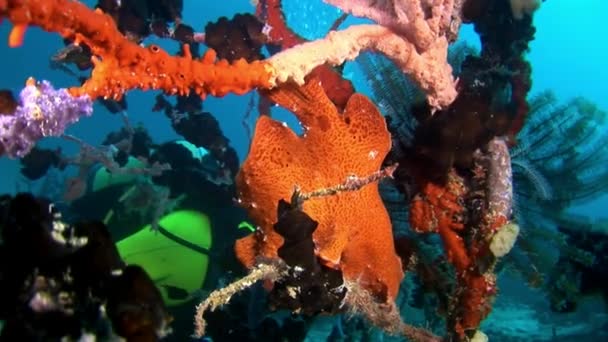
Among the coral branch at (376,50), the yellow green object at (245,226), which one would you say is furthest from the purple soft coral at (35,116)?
the yellow green object at (245,226)

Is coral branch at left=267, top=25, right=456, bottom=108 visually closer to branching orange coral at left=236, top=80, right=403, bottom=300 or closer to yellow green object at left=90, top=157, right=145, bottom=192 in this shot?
branching orange coral at left=236, top=80, right=403, bottom=300

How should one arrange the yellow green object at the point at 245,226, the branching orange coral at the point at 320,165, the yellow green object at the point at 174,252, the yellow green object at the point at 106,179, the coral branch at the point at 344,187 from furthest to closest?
the yellow green object at the point at 106,179 → the yellow green object at the point at 245,226 → the yellow green object at the point at 174,252 → the branching orange coral at the point at 320,165 → the coral branch at the point at 344,187

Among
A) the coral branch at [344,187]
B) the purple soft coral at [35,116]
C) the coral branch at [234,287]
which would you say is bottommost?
the coral branch at [234,287]

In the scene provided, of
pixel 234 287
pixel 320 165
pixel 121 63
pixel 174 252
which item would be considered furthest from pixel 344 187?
pixel 174 252

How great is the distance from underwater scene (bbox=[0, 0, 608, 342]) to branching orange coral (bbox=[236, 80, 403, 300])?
0.01 meters

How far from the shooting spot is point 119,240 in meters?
5.70

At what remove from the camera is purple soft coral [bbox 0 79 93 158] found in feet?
5.99

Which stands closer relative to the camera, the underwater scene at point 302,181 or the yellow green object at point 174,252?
the underwater scene at point 302,181

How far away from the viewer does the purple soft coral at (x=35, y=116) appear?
1825 millimetres

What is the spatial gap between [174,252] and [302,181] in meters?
3.19

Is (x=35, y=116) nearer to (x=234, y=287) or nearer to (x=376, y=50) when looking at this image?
(x=234, y=287)

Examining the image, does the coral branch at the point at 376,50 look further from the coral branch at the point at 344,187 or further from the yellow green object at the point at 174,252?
the yellow green object at the point at 174,252

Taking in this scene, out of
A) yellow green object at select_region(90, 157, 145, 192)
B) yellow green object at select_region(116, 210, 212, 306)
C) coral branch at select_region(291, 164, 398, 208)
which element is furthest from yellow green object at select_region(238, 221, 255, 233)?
coral branch at select_region(291, 164, 398, 208)

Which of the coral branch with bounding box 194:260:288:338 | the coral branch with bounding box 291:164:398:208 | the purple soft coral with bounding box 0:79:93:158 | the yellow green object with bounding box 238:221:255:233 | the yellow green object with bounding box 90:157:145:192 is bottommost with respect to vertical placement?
the coral branch with bounding box 194:260:288:338
